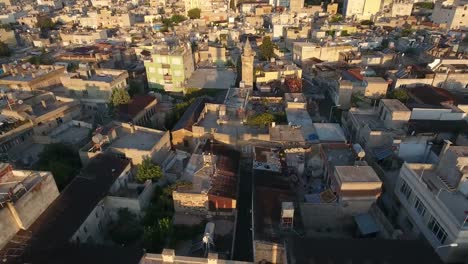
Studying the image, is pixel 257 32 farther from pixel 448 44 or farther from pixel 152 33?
pixel 448 44

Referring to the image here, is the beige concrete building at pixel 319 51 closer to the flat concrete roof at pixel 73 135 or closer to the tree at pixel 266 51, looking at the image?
the tree at pixel 266 51

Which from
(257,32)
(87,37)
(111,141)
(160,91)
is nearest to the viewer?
(111,141)

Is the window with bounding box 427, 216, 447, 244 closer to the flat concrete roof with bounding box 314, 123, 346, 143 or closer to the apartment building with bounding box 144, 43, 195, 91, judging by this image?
the flat concrete roof with bounding box 314, 123, 346, 143

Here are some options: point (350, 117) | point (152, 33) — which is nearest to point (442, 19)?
point (350, 117)

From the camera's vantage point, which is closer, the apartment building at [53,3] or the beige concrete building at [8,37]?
the beige concrete building at [8,37]

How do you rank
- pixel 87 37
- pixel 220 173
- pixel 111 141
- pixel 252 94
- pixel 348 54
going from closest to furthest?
1. pixel 220 173
2. pixel 111 141
3. pixel 252 94
4. pixel 348 54
5. pixel 87 37

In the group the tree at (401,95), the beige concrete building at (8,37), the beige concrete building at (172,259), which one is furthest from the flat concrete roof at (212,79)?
the beige concrete building at (8,37)
